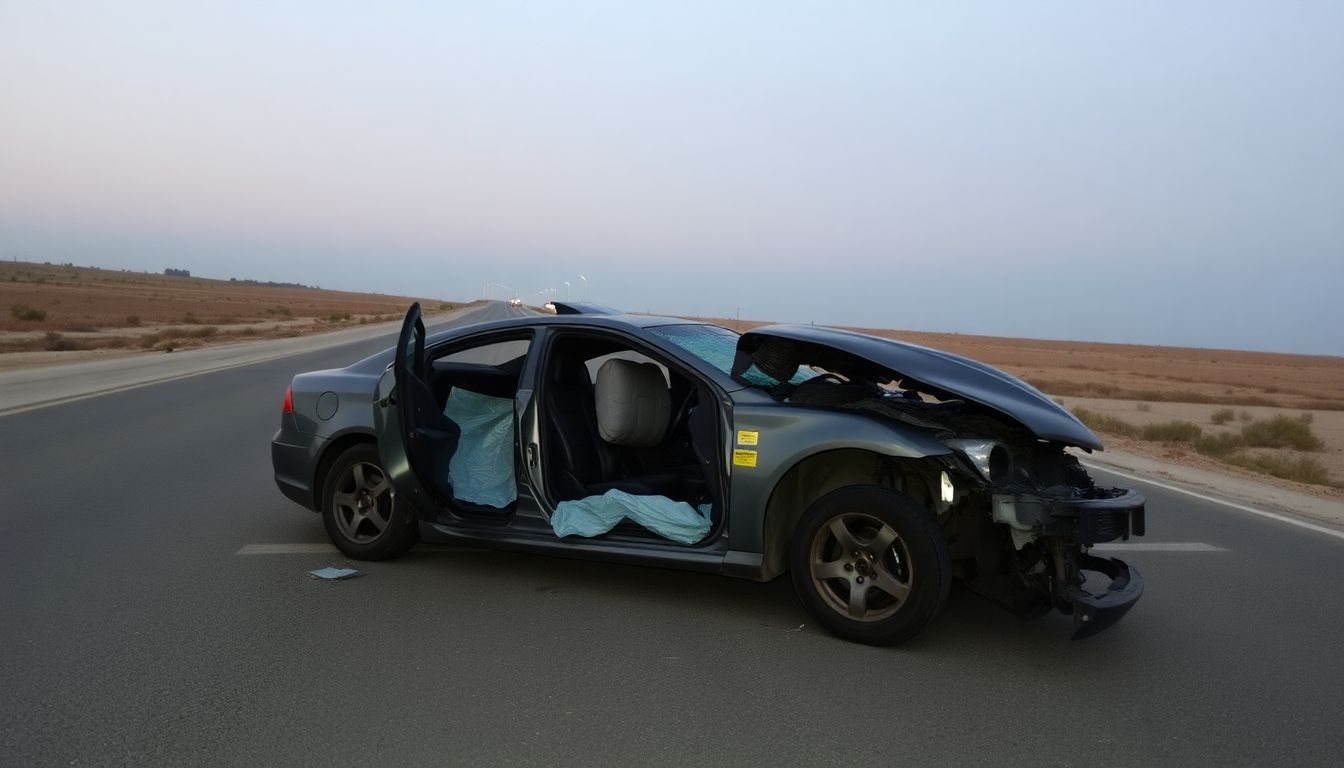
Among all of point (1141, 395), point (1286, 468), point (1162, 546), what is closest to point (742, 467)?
point (1162, 546)

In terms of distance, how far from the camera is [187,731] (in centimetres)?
383

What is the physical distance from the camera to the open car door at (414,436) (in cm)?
575

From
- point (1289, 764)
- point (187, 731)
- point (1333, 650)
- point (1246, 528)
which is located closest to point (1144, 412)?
point (1246, 528)

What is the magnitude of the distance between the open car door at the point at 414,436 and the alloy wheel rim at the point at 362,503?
32 centimetres

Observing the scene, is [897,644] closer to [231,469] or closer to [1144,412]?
[231,469]

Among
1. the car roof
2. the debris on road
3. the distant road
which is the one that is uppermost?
the car roof

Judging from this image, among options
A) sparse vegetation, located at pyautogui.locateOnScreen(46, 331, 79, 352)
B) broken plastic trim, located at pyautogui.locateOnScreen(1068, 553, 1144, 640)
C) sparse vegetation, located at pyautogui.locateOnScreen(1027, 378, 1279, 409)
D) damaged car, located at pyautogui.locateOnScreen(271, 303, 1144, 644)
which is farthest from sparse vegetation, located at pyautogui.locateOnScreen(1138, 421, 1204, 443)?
sparse vegetation, located at pyautogui.locateOnScreen(46, 331, 79, 352)

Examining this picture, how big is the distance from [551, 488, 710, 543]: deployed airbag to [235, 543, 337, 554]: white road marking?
1927 millimetres

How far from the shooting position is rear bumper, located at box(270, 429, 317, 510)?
6562 mm

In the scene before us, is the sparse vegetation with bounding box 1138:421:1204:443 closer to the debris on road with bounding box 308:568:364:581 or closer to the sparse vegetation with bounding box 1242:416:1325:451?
the sparse vegetation with bounding box 1242:416:1325:451

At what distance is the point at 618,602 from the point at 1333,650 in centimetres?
362

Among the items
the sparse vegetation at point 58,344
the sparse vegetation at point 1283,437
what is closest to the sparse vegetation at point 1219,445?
the sparse vegetation at point 1283,437

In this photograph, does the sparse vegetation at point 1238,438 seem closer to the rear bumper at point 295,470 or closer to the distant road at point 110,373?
the rear bumper at point 295,470

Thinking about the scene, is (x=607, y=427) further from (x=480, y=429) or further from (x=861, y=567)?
(x=861, y=567)
